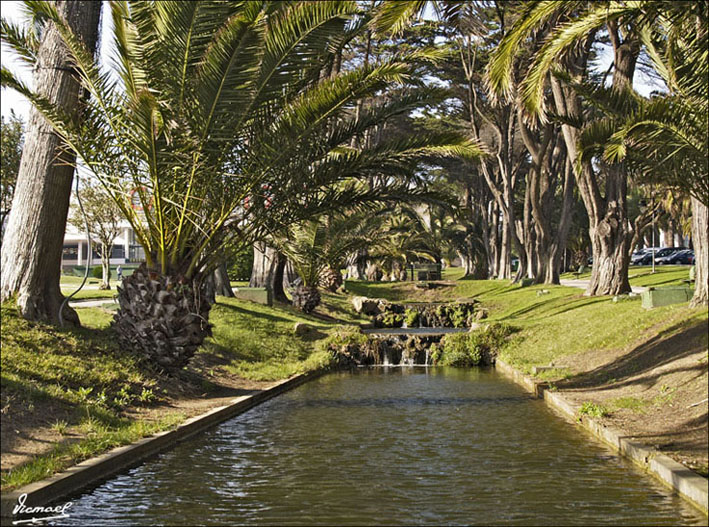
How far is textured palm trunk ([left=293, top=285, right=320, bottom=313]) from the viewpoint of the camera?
97.2ft

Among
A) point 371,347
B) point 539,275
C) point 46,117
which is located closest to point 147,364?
point 46,117

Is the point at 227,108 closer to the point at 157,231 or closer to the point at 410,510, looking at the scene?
the point at 157,231

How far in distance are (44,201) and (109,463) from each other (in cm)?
627

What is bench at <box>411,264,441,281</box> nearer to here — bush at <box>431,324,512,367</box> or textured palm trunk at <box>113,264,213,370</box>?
bush at <box>431,324,512,367</box>

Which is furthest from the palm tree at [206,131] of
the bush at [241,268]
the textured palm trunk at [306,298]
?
the bush at [241,268]

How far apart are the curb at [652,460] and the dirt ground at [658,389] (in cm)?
15

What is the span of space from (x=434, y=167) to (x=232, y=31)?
135 feet

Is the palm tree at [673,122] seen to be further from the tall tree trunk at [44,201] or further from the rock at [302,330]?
the rock at [302,330]

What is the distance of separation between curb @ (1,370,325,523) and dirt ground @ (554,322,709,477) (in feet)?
17.7

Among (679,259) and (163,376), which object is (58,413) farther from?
(679,259)

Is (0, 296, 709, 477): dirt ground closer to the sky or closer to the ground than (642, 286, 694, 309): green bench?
closer to the ground

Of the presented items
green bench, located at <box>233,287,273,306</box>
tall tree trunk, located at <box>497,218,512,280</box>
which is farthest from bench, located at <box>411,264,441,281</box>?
green bench, located at <box>233,287,273,306</box>

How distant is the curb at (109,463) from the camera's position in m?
6.76

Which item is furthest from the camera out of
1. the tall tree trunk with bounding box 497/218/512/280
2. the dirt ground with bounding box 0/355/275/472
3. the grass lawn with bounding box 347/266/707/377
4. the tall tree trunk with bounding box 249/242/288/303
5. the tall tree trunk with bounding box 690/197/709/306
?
the tall tree trunk with bounding box 497/218/512/280
